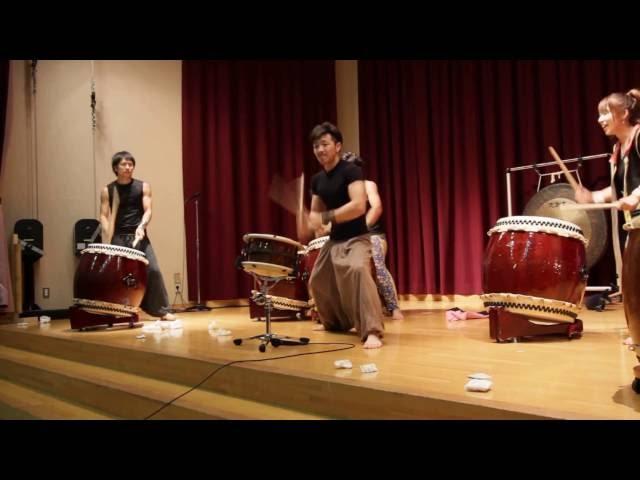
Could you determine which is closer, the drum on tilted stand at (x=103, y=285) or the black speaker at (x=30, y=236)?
the drum on tilted stand at (x=103, y=285)

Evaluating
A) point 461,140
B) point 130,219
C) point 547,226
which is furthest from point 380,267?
point 461,140

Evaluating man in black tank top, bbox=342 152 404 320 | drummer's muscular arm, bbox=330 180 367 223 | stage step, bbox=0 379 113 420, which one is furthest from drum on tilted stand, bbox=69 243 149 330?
drummer's muscular arm, bbox=330 180 367 223

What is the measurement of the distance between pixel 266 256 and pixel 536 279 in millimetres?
1460

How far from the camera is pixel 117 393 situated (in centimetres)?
307

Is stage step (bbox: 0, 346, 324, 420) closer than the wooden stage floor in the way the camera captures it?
No

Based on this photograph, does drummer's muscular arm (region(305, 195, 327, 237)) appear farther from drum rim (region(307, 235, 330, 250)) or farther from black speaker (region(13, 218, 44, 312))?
black speaker (region(13, 218, 44, 312))

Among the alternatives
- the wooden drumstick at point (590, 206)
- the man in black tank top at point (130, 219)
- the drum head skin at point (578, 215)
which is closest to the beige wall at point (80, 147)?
the man in black tank top at point (130, 219)

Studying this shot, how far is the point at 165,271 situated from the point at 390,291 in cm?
306

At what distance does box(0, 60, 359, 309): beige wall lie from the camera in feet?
20.4

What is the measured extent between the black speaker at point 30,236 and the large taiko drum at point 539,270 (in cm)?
451

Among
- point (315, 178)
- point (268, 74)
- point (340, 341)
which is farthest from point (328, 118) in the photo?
point (340, 341)

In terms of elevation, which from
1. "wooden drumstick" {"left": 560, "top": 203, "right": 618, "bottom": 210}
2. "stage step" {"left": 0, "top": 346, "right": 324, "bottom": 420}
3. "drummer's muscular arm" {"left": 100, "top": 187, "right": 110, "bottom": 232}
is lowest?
"stage step" {"left": 0, "top": 346, "right": 324, "bottom": 420}

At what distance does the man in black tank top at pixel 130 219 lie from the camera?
5.15 meters

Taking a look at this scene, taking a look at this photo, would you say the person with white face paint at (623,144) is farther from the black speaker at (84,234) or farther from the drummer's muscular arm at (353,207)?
the black speaker at (84,234)
